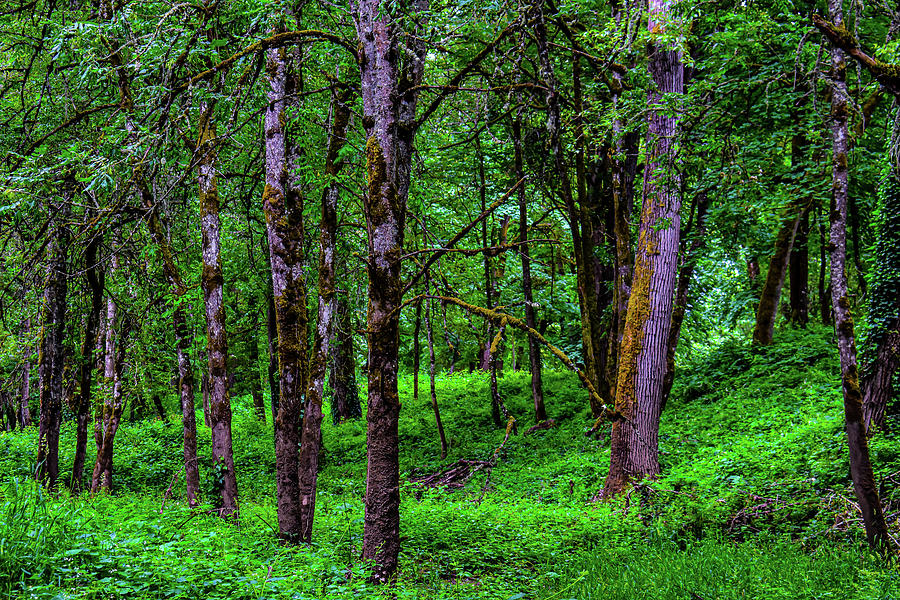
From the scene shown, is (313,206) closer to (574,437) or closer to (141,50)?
(141,50)

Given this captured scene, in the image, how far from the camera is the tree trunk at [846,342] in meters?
5.61

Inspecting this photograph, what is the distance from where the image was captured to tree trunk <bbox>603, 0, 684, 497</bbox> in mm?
8984

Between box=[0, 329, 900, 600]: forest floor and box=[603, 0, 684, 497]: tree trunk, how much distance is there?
25.6 inches

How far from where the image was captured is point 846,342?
5.70 metres

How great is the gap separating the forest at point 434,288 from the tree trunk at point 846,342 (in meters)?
0.03

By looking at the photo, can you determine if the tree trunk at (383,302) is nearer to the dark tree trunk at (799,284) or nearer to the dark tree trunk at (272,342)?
the dark tree trunk at (272,342)

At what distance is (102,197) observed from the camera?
412 inches

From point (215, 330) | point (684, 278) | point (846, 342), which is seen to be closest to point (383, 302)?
point (215, 330)

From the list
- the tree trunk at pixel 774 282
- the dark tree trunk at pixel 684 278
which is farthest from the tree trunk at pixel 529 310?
the tree trunk at pixel 774 282

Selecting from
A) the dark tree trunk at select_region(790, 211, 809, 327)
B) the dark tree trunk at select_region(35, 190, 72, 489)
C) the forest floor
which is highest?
the dark tree trunk at select_region(790, 211, 809, 327)

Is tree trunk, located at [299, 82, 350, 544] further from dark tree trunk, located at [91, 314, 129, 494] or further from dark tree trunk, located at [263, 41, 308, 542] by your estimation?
dark tree trunk, located at [91, 314, 129, 494]

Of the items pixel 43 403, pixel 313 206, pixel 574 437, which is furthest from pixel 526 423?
pixel 43 403

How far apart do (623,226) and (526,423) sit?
26.7ft

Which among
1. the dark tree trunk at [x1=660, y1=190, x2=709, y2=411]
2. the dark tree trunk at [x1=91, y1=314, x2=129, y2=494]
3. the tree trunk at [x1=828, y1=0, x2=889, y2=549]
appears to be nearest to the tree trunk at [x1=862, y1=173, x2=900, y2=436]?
the tree trunk at [x1=828, y1=0, x2=889, y2=549]
